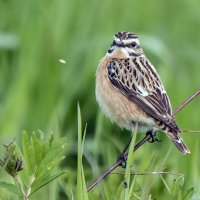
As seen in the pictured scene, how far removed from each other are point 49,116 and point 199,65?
2.64 metres

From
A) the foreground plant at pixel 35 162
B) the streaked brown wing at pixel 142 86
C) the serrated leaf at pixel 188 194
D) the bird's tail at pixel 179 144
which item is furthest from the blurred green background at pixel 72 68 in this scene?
the foreground plant at pixel 35 162

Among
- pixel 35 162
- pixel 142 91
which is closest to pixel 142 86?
pixel 142 91

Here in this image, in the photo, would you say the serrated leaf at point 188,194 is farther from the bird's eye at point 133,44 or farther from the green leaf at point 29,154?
the bird's eye at point 133,44

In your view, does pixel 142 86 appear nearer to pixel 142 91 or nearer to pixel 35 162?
pixel 142 91

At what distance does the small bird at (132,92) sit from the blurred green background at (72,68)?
647mm

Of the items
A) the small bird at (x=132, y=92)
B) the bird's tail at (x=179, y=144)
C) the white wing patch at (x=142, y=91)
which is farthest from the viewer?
the white wing patch at (x=142, y=91)

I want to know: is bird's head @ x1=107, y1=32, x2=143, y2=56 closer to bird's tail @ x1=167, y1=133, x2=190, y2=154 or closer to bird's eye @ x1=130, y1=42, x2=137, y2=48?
bird's eye @ x1=130, y1=42, x2=137, y2=48

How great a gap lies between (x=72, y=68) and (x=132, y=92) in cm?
307

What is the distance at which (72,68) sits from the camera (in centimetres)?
951

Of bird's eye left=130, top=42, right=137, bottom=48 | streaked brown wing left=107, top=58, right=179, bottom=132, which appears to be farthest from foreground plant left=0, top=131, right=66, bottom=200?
bird's eye left=130, top=42, right=137, bottom=48

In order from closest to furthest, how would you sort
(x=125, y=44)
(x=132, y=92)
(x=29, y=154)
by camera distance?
(x=29, y=154)
(x=132, y=92)
(x=125, y=44)

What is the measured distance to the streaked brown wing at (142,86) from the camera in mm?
6172

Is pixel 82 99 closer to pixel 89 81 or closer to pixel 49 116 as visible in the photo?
pixel 89 81

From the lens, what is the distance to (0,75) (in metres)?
8.88
